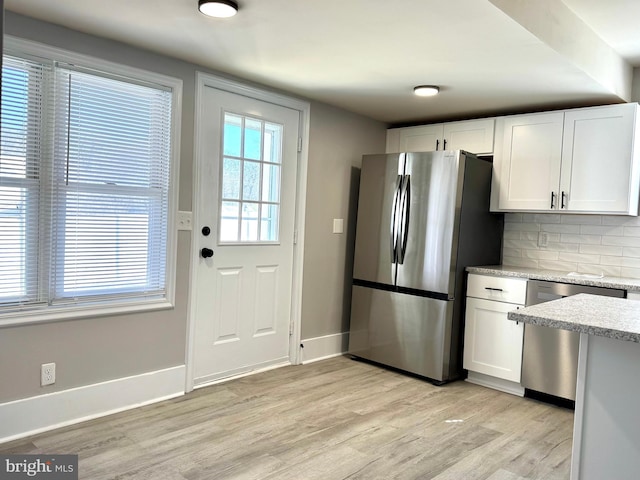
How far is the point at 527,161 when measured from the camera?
11.7ft

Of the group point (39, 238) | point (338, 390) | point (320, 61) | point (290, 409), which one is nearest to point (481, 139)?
point (320, 61)

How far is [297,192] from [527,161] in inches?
67.0

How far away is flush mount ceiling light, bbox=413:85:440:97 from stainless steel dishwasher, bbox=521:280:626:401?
142 cm

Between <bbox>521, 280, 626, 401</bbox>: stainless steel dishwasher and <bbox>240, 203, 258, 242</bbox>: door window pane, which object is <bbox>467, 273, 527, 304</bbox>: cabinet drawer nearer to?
<bbox>521, 280, 626, 401</bbox>: stainless steel dishwasher

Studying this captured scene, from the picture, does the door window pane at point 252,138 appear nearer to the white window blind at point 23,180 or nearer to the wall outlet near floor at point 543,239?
the white window blind at point 23,180

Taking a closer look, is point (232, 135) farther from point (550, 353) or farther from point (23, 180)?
point (550, 353)

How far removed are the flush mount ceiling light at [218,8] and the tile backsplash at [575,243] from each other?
2749 millimetres

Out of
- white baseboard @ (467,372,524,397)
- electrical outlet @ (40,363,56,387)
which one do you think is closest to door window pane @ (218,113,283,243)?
electrical outlet @ (40,363,56,387)

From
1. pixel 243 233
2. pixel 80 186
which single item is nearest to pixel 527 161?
pixel 243 233

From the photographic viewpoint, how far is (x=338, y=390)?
Result: 331cm

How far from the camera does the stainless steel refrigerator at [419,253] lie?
348cm

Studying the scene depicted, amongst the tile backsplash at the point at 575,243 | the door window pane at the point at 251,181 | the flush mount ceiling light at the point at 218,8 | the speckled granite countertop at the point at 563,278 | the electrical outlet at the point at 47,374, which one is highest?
the flush mount ceiling light at the point at 218,8

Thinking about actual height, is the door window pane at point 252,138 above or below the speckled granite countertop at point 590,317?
above

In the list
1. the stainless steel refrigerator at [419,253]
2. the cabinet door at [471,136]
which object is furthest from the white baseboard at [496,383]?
the cabinet door at [471,136]
